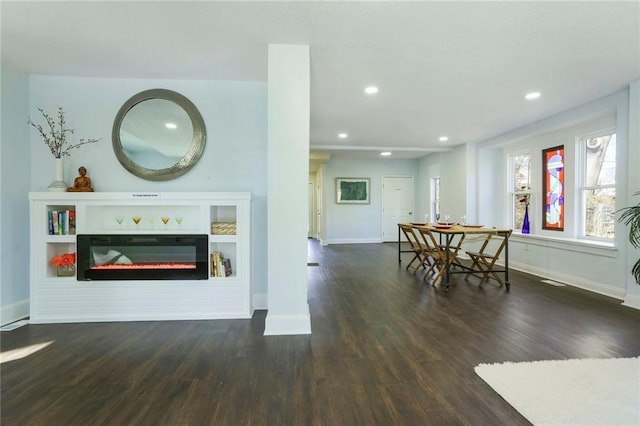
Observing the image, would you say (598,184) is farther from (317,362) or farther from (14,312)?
(14,312)

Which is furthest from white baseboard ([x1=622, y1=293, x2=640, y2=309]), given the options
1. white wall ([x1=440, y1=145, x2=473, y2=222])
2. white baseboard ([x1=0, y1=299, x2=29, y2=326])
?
white baseboard ([x1=0, y1=299, x2=29, y2=326])

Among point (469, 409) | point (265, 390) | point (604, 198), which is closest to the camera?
point (469, 409)

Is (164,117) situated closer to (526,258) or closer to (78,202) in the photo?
(78,202)

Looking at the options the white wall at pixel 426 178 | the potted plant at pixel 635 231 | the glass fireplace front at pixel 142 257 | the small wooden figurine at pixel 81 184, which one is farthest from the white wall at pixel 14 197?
the white wall at pixel 426 178

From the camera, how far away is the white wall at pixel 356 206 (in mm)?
8539

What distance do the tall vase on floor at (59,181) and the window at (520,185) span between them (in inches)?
262

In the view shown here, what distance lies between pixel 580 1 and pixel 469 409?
8.53 feet

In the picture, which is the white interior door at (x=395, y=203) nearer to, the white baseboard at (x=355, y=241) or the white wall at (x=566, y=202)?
the white baseboard at (x=355, y=241)

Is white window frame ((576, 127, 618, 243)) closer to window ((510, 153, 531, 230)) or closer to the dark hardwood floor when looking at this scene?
window ((510, 153, 531, 230))

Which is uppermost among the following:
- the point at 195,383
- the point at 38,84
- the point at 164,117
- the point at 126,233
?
the point at 38,84

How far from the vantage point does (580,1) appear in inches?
75.9

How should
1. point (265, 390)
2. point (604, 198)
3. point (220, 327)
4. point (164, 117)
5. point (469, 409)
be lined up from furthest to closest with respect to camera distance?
point (604, 198), point (164, 117), point (220, 327), point (265, 390), point (469, 409)

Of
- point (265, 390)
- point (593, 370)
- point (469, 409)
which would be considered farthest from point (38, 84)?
point (593, 370)

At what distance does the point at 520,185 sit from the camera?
5566 millimetres
